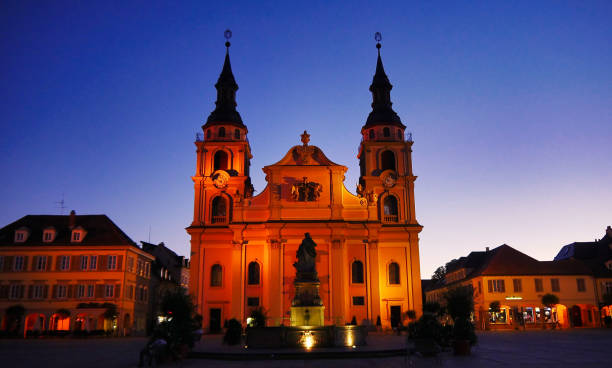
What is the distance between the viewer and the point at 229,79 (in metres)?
52.6

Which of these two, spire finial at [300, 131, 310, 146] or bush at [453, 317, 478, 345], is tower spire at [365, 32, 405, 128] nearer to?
spire finial at [300, 131, 310, 146]

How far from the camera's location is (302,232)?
43.9 metres

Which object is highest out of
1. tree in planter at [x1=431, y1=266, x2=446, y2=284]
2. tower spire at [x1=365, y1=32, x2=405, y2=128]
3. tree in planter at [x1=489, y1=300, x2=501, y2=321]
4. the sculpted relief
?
tower spire at [x1=365, y1=32, x2=405, y2=128]

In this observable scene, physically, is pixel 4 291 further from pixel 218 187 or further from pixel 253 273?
pixel 253 273

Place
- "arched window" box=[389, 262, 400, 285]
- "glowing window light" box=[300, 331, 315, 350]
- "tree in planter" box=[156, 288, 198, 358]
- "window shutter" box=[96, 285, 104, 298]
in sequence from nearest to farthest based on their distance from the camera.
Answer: "tree in planter" box=[156, 288, 198, 358], "glowing window light" box=[300, 331, 315, 350], "window shutter" box=[96, 285, 104, 298], "arched window" box=[389, 262, 400, 285]

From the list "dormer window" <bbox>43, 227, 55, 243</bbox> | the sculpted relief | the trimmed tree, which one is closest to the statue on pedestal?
the sculpted relief

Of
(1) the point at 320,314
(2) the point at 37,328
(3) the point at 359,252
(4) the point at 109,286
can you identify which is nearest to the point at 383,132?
(3) the point at 359,252

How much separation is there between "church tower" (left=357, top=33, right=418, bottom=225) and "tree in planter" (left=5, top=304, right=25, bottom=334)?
29955 mm

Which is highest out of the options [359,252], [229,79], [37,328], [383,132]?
[229,79]

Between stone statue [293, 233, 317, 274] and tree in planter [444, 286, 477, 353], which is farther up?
stone statue [293, 233, 317, 274]

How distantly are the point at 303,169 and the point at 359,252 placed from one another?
8686 millimetres

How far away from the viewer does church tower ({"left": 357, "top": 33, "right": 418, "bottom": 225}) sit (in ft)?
157

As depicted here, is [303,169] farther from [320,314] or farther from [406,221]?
[320,314]

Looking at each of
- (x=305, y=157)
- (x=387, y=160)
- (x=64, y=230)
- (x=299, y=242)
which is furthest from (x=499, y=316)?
(x=64, y=230)
